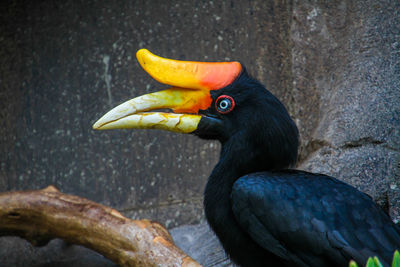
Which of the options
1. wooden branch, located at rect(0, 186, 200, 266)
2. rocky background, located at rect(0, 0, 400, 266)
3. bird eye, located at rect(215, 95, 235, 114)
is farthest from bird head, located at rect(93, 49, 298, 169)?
rocky background, located at rect(0, 0, 400, 266)

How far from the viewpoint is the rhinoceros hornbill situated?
1.70 m

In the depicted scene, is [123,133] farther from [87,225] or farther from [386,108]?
[386,108]

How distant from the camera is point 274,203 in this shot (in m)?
1.77

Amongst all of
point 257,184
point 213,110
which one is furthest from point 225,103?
point 257,184

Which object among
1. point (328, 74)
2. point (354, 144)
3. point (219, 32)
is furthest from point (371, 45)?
point (219, 32)

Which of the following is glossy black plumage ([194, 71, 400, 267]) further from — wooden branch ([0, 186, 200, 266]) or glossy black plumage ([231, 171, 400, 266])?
wooden branch ([0, 186, 200, 266])

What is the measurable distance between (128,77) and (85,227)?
1.05 m

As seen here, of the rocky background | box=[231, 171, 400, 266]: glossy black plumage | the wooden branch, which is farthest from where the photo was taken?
the rocky background

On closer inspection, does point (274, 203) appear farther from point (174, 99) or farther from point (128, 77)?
point (128, 77)

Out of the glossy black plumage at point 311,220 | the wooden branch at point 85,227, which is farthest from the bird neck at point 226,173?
the wooden branch at point 85,227

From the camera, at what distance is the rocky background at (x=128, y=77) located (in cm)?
305


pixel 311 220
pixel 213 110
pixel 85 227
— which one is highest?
pixel 213 110

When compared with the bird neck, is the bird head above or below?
above

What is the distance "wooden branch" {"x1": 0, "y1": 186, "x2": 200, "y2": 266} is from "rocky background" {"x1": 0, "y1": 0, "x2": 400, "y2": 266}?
21.5 inches
